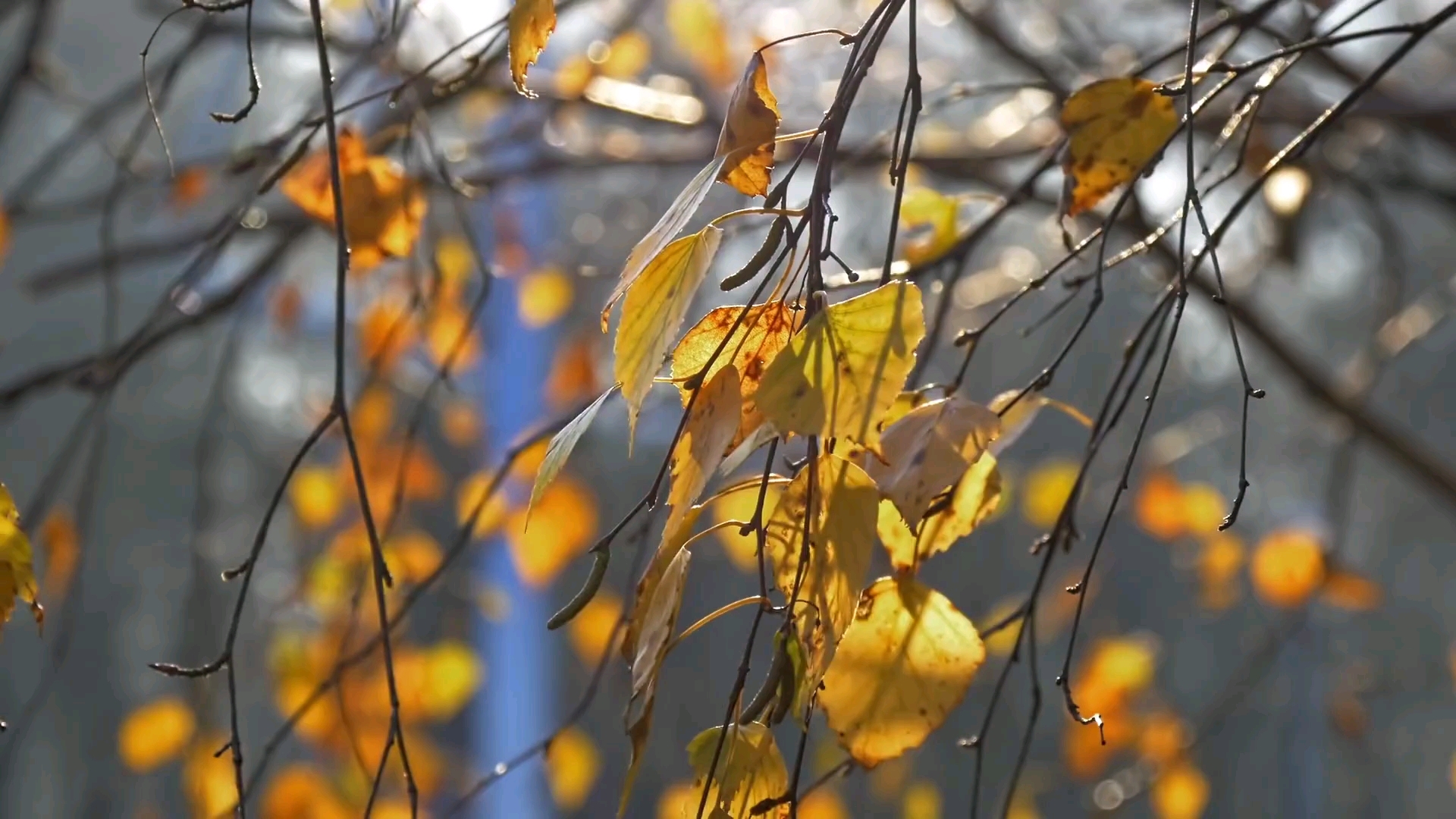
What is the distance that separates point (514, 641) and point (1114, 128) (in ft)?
9.16

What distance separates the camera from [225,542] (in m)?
2.80

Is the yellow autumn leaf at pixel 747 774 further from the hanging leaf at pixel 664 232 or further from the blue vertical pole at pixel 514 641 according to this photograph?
the blue vertical pole at pixel 514 641

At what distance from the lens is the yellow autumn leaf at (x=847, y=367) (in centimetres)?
27

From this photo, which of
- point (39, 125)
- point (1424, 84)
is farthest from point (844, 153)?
point (39, 125)

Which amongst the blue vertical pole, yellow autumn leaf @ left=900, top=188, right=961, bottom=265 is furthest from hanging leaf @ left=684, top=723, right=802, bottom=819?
the blue vertical pole

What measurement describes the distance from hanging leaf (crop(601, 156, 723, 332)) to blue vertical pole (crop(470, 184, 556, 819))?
243 centimetres

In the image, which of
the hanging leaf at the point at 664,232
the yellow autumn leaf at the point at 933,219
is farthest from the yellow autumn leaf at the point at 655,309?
the yellow autumn leaf at the point at 933,219

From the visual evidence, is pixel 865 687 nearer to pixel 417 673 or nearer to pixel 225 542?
pixel 417 673

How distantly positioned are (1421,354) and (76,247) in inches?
108

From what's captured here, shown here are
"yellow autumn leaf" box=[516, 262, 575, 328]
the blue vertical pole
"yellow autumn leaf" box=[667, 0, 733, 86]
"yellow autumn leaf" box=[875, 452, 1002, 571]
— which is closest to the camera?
"yellow autumn leaf" box=[875, 452, 1002, 571]

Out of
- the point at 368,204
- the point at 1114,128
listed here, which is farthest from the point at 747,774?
the point at 368,204

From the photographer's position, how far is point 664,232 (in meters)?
0.30

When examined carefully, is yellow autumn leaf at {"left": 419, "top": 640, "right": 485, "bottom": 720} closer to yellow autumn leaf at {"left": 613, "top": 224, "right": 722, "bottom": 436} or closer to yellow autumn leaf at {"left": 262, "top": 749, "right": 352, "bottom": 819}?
yellow autumn leaf at {"left": 262, "top": 749, "right": 352, "bottom": 819}

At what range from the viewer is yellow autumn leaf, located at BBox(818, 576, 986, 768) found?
348 mm
